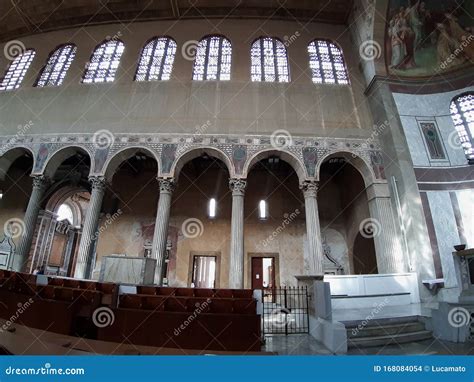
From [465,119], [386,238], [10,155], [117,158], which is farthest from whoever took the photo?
[10,155]

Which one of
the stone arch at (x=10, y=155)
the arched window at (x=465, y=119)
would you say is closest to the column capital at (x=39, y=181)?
the stone arch at (x=10, y=155)

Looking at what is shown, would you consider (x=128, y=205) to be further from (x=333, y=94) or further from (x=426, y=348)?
(x=426, y=348)

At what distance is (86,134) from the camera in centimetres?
1225

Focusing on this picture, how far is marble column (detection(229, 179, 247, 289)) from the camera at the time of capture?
10.1m

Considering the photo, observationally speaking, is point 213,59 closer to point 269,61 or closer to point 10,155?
point 269,61

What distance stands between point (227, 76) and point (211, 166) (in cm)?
517

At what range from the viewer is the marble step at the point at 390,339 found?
538cm

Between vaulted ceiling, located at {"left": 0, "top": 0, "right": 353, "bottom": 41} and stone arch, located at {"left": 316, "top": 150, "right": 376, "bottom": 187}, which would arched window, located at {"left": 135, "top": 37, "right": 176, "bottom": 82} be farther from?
stone arch, located at {"left": 316, "top": 150, "right": 376, "bottom": 187}

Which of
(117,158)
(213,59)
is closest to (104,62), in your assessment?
(213,59)

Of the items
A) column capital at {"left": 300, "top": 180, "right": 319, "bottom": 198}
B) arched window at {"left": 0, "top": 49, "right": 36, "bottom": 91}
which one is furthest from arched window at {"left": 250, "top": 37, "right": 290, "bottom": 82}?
arched window at {"left": 0, "top": 49, "right": 36, "bottom": 91}

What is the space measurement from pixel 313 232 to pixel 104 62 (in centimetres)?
1486

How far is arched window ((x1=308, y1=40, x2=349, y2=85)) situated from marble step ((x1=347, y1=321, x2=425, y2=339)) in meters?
11.9

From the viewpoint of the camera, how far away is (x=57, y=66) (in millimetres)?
15289

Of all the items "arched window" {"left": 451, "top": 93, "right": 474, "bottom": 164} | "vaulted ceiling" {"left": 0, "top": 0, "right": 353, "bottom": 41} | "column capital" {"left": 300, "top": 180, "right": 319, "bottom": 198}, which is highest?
"vaulted ceiling" {"left": 0, "top": 0, "right": 353, "bottom": 41}
